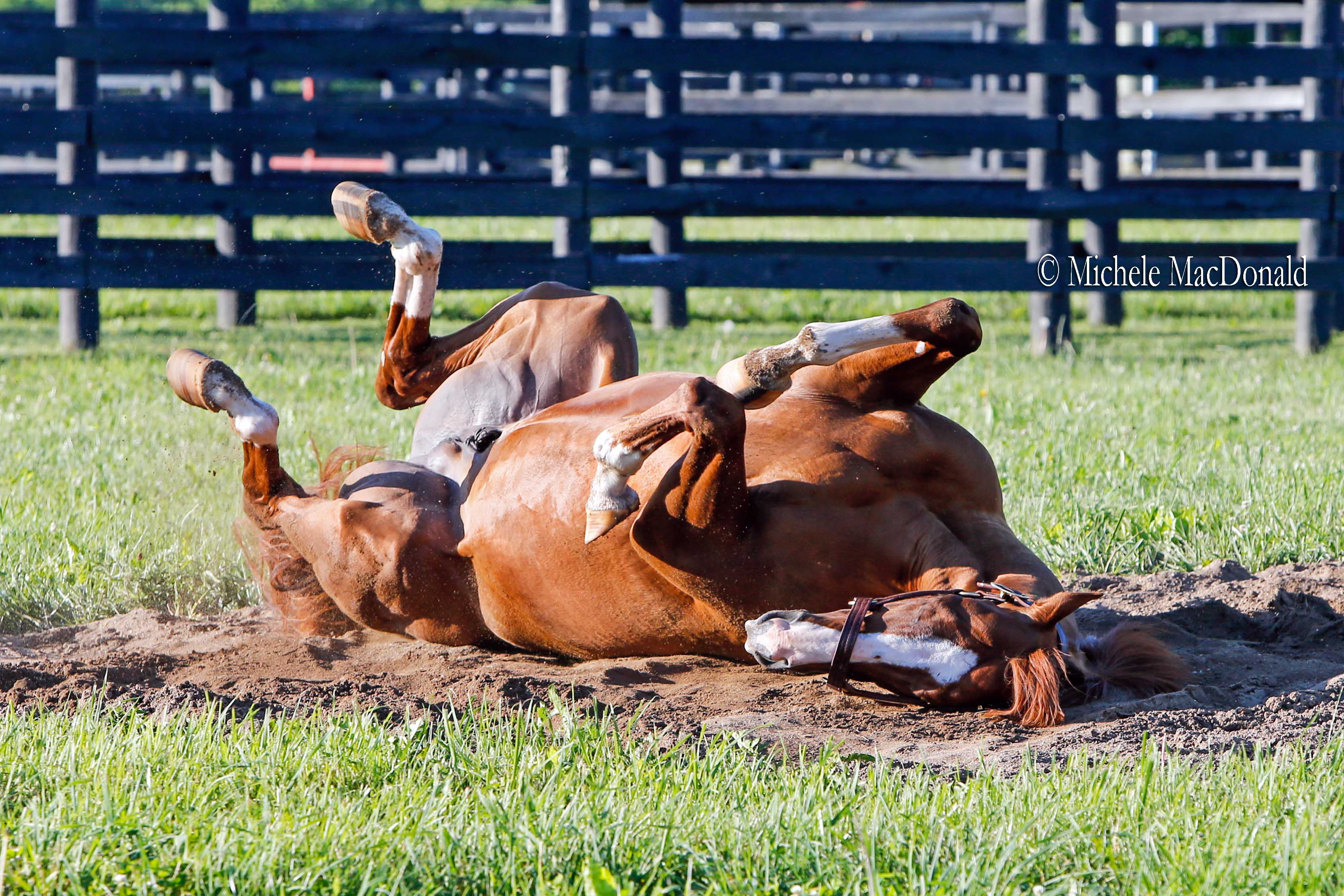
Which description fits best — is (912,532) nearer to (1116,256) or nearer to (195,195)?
(195,195)

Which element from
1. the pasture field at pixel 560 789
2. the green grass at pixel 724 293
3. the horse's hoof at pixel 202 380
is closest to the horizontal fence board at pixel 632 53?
the green grass at pixel 724 293

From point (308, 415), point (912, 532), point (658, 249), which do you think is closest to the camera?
point (912, 532)

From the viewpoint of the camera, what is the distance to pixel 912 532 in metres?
2.95

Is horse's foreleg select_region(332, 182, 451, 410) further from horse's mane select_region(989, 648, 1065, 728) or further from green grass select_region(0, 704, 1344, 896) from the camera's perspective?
horse's mane select_region(989, 648, 1065, 728)

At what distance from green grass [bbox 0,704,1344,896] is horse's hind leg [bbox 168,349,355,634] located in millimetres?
1205

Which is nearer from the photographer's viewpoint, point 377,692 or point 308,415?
point 377,692

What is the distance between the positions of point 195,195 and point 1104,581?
18.6ft

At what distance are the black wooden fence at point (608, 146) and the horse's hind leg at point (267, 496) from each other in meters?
3.90

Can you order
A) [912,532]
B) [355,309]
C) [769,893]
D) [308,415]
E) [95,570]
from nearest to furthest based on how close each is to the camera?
[769,893] < [912,532] < [95,570] < [308,415] < [355,309]

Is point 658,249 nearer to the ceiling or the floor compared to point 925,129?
nearer to the floor

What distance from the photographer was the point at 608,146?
8.03 meters

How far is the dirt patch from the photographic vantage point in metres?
2.70

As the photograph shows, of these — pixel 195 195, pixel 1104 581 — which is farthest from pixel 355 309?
pixel 1104 581

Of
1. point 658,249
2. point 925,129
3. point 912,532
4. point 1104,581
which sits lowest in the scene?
Result: point 1104,581
